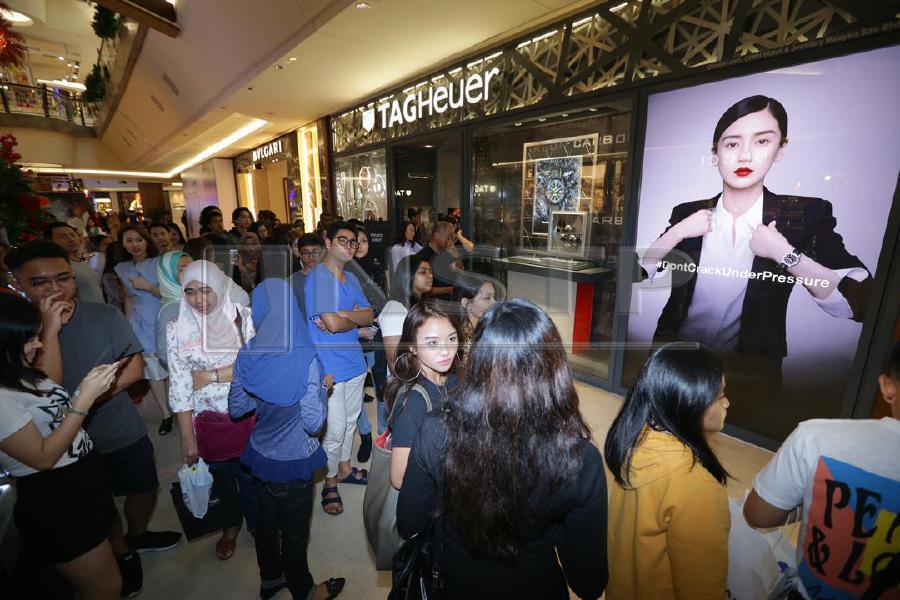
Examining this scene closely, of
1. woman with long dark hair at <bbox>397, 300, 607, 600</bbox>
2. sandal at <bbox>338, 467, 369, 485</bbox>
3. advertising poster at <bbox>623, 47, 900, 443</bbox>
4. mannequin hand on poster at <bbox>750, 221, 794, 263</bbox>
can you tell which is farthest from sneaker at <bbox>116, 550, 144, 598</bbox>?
mannequin hand on poster at <bbox>750, 221, 794, 263</bbox>

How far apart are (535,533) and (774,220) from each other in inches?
120

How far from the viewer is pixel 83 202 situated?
6742 mm

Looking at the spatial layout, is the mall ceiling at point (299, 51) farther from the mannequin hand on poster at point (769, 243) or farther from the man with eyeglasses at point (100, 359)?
the man with eyeglasses at point (100, 359)

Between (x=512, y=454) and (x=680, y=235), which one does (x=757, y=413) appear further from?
(x=512, y=454)

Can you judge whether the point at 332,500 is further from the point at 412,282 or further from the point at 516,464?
the point at 516,464

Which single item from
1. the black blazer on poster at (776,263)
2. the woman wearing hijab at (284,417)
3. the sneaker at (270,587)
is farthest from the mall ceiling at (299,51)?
the sneaker at (270,587)

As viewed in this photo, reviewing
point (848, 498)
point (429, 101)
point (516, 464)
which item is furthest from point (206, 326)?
point (429, 101)

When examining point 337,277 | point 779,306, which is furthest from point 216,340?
point 779,306

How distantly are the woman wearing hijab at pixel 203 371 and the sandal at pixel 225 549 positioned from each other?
54cm

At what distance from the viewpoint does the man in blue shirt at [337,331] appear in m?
2.40

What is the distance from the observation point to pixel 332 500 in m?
2.60

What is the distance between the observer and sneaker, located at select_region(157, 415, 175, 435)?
3.46 m

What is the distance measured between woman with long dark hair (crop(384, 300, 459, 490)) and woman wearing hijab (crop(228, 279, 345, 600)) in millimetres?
379

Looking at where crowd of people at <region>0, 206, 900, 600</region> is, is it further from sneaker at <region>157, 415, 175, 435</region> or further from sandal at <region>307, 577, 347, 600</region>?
sneaker at <region>157, 415, 175, 435</region>
